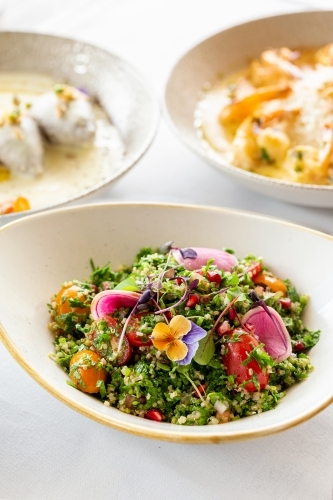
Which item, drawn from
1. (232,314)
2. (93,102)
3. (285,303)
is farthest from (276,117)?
(232,314)

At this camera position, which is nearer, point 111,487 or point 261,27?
point 111,487

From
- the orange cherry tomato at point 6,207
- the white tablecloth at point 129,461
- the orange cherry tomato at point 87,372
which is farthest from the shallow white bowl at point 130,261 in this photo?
the orange cherry tomato at point 6,207

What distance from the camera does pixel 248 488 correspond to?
98cm

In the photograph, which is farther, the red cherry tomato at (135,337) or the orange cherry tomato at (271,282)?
the orange cherry tomato at (271,282)

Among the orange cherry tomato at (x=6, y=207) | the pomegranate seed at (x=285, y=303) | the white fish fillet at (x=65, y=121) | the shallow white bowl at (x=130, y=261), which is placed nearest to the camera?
the shallow white bowl at (x=130, y=261)

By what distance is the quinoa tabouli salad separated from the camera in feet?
3.10

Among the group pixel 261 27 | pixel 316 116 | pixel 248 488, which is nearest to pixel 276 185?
pixel 316 116

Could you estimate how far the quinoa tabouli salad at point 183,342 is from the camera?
95 cm

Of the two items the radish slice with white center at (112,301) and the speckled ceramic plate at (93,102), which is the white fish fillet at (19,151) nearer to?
the speckled ceramic plate at (93,102)

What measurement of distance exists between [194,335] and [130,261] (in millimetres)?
374

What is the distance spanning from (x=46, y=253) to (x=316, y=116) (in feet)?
3.41

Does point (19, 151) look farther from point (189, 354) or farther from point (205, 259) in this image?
point (189, 354)

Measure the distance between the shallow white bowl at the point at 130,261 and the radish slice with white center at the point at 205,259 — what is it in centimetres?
11

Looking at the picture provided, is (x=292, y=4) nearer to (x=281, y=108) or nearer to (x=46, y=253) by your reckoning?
(x=281, y=108)
